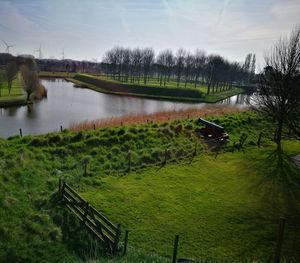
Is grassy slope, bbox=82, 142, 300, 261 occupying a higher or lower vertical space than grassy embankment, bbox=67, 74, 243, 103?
lower

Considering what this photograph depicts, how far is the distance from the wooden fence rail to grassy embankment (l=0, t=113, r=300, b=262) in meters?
0.54

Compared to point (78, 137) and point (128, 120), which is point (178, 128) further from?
point (78, 137)

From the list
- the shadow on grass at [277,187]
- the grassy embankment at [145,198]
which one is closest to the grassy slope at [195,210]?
the grassy embankment at [145,198]

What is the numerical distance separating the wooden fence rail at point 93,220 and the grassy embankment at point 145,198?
0.54 meters

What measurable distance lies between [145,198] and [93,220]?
3516 mm

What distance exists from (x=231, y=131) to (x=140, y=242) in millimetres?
A: 19256

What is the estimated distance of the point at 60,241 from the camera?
10.3m

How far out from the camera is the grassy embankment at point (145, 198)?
10.4 m

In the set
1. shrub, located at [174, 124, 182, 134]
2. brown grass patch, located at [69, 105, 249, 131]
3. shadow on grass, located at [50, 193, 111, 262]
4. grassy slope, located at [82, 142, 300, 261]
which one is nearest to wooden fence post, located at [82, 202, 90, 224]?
shadow on grass, located at [50, 193, 111, 262]

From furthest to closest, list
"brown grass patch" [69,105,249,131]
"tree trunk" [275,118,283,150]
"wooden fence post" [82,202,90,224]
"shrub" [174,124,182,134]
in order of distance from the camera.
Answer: "brown grass patch" [69,105,249,131] → "shrub" [174,124,182,134] → "tree trunk" [275,118,283,150] → "wooden fence post" [82,202,90,224]

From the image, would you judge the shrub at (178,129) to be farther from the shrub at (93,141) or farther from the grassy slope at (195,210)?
the shrub at (93,141)

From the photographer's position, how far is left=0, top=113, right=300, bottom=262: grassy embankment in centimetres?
1040

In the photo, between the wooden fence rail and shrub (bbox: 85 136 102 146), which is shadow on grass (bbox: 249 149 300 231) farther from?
shrub (bbox: 85 136 102 146)

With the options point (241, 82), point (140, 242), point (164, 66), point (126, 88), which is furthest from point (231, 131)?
point (241, 82)
